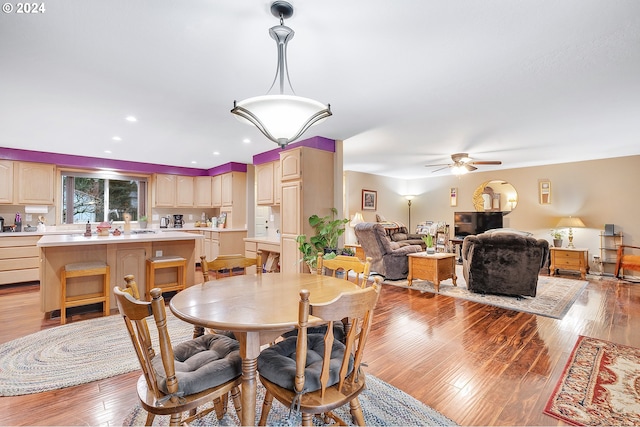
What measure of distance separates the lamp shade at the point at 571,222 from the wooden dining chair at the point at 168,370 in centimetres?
696

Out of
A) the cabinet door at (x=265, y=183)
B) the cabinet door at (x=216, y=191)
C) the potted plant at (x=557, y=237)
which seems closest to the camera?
the cabinet door at (x=265, y=183)

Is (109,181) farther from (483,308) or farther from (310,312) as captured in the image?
(483,308)

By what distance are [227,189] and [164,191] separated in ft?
4.89

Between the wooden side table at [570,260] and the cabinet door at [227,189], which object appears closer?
the wooden side table at [570,260]

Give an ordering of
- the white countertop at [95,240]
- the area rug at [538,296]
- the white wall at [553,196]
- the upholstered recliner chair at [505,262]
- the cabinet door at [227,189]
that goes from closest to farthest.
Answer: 1. the white countertop at [95,240]
2. the area rug at [538,296]
3. the upholstered recliner chair at [505,262]
4. the white wall at [553,196]
5. the cabinet door at [227,189]

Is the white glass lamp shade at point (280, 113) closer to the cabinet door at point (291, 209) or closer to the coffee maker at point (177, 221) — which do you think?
the cabinet door at point (291, 209)

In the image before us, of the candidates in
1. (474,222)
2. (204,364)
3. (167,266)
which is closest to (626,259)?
(474,222)

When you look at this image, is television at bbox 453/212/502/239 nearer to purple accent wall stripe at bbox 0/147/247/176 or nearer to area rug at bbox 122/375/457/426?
purple accent wall stripe at bbox 0/147/247/176

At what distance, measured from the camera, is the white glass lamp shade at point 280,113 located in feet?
5.68

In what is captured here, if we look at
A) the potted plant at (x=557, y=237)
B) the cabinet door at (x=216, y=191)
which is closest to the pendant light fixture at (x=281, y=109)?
the cabinet door at (x=216, y=191)

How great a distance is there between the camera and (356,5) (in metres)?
1.65

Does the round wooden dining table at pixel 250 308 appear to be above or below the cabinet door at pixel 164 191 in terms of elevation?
below

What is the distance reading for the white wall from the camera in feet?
18.5

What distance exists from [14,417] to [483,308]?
432 centimetres
